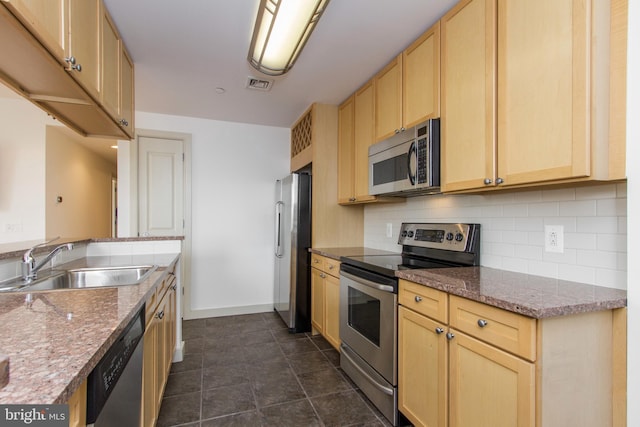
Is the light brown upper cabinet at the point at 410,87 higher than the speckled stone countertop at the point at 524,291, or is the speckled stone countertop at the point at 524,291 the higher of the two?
the light brown upper cabinet at the point at 410,87

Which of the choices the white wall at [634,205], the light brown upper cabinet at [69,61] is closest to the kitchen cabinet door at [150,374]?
the light brown upper cabinet at [69,61]

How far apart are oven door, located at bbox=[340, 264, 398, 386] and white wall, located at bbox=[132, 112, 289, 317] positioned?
1841 mm

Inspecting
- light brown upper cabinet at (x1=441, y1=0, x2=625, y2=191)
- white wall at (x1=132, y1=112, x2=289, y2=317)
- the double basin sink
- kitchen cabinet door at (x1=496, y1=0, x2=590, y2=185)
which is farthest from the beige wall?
kitchen cabinet door at (x1=496, y1=0, x2=590, y2=185)

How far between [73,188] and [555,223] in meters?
5.46

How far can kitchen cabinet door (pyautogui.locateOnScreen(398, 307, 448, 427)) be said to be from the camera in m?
1.47

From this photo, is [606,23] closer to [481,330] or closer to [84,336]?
[481,330]

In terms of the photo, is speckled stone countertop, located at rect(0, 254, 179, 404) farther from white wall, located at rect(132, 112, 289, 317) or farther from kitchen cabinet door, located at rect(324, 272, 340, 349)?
white wall, located at rect(132, 112, 289, 317)

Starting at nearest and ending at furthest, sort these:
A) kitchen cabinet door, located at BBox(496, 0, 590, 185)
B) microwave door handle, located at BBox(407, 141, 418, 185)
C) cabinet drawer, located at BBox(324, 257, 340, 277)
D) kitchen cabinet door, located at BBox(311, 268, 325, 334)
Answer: kitchen cabinet door, located at BBox(496, 0, 590, 185), microwave door handle, located at BBox(407, 141, 418, 185), cabinet drawer, located at BBox(324, 257, 340, 277), kitchen cabinet door, located at BBox(311, 268, 325, 334)

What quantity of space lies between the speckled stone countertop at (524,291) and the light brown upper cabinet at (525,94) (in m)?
0.45

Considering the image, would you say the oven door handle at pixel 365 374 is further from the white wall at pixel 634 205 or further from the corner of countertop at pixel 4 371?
the corner of countertop at pixel 4 371

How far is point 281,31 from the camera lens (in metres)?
1.91

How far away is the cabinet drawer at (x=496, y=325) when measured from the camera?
1084mm

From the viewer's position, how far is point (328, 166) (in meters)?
3.22

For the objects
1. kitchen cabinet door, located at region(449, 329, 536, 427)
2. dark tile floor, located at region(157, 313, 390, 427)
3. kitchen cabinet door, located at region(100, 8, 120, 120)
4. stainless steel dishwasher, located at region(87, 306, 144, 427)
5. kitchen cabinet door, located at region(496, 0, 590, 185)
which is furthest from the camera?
dark tile floor, located at region(157, 313, 390, 427)
